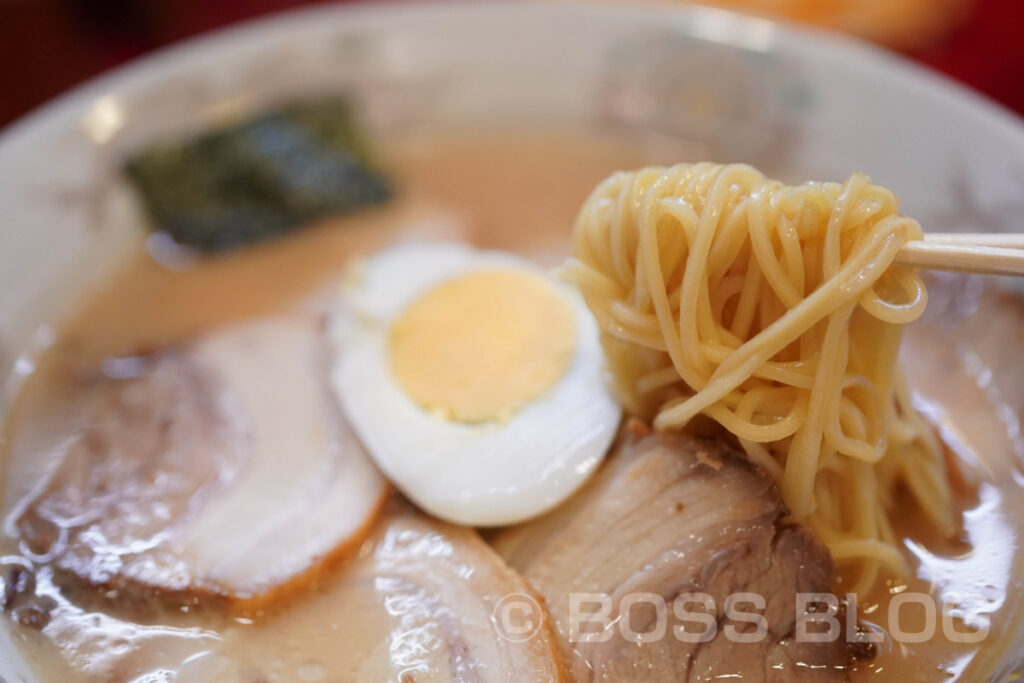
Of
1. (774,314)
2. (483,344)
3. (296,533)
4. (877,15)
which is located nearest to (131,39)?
(483,344)

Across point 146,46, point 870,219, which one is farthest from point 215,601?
point 146,46

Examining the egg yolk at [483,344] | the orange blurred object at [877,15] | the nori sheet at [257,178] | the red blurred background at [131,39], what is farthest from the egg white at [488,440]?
the red blurred background at [131,39]

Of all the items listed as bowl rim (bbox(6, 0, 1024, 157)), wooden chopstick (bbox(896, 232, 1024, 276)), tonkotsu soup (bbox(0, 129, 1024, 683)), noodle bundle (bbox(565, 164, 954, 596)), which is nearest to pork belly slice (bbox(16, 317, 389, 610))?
tonkotsu soup (bbox(0, 129, 1024, 683))

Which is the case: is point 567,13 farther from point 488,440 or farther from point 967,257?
point 967,257

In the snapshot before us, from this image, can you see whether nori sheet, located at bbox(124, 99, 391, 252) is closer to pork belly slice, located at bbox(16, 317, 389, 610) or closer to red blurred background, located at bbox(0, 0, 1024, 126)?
pork belly slice, located at bbox(16, 317, 389, 610)

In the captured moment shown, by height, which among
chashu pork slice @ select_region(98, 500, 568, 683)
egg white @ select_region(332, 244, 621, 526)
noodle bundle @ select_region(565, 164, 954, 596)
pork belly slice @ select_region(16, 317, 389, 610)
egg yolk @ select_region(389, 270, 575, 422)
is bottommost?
chashu pork slice @ select_region(98, 500, 568, 683)

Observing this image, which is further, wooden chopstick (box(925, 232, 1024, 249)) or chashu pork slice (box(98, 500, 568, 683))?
chashu pork slice (box(98, 500, 568, 683))
